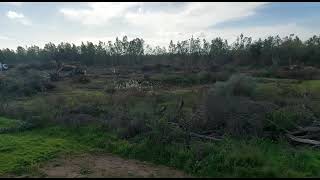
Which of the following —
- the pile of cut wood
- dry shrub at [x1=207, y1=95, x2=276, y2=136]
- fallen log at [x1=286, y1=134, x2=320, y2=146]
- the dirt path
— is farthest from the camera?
dry shrub at [x1=207, y1=95, x2=276, y2=136]

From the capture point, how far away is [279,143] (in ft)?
39.1

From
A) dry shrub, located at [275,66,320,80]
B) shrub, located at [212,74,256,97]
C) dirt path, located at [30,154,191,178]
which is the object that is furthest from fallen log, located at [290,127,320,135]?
dry shrub, located at [275,66,320,80]

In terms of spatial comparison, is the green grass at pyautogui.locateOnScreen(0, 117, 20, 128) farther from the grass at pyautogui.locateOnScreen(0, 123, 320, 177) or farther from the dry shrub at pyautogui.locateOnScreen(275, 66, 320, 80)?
the dry shrub at pyautogui.locateOnScreen(275, 66, 320, 80)

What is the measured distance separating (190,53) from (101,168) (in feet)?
196

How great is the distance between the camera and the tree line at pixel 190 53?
50719mm

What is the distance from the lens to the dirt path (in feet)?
33.9

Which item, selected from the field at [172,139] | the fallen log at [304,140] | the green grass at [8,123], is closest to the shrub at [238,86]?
the field at [172,139]

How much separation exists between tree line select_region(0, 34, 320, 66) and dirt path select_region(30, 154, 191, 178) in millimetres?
37309

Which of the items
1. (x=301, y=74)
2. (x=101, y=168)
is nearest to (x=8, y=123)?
(x=101, y=168)

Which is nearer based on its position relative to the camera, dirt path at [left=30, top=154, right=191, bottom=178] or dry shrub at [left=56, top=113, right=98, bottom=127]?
dirt path at [left=30, top=154, right=191, bottom=178]

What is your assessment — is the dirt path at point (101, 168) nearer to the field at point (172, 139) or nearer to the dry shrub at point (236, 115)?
the field at point (172, 139)

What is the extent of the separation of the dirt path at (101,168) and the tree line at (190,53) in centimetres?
3731

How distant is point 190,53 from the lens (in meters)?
69.7

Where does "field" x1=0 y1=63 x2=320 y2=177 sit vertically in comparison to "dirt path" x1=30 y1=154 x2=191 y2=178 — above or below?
above
